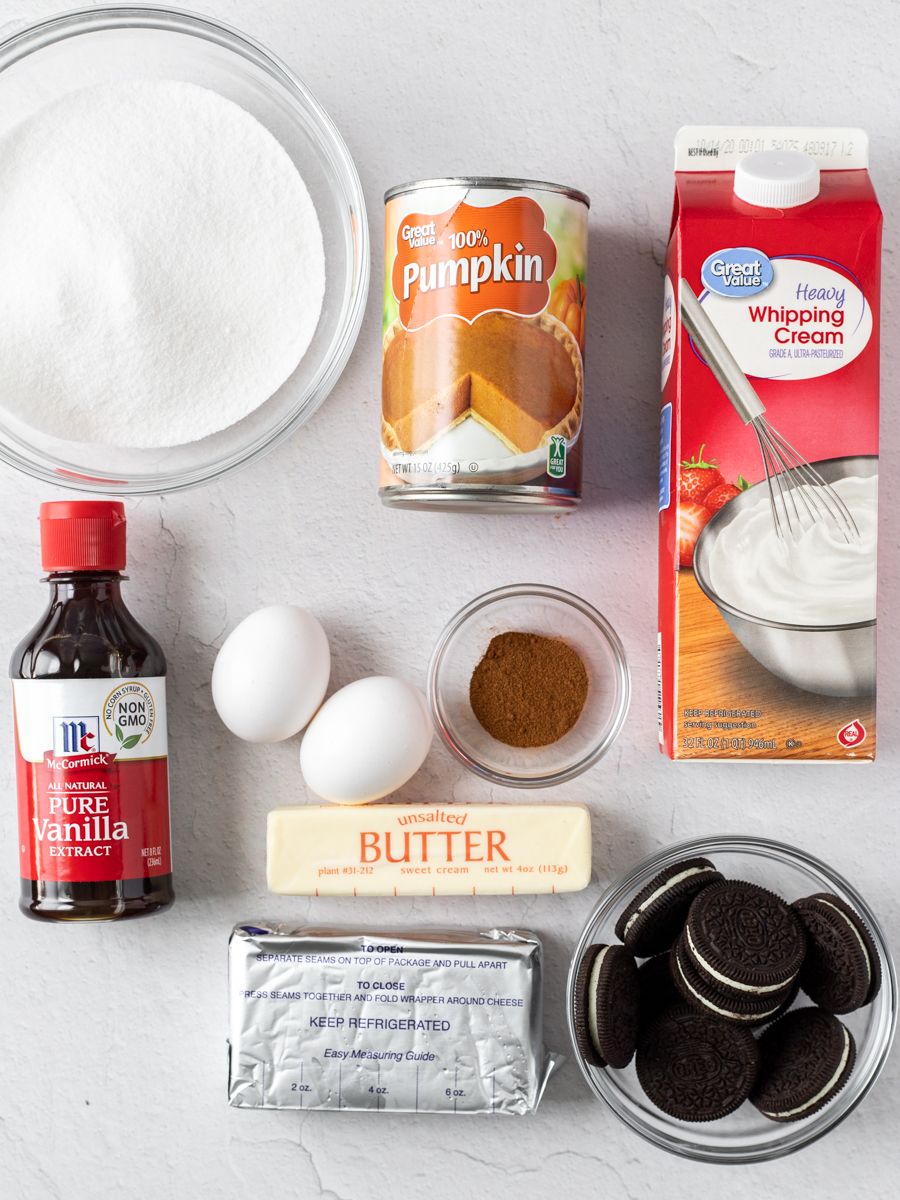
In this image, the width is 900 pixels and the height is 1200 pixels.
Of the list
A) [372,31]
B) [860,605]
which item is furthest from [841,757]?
[372,31]

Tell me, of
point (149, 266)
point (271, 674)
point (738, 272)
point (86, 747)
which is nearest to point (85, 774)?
point (86, 747)

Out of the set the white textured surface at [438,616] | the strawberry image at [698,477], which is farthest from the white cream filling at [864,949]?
the strawberry image at [698,477]

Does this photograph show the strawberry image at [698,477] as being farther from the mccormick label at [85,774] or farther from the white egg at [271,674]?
the mccormick label at [85,774]

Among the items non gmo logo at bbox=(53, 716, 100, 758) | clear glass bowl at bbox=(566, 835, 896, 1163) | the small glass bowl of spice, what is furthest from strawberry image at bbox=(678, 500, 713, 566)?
non gmo logo at bbox=(53, 716, 100, 758)

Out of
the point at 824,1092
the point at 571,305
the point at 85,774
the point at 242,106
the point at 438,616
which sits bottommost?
the point at 824,1092

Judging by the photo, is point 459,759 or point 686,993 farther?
point 459,759

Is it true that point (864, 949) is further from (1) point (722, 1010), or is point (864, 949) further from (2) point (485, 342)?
(2) point (485, 342)

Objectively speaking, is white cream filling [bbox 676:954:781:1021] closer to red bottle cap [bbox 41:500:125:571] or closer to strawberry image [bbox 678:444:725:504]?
strawberry image [bbox 678:444:725:504]

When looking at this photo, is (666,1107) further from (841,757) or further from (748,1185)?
(841,757)
